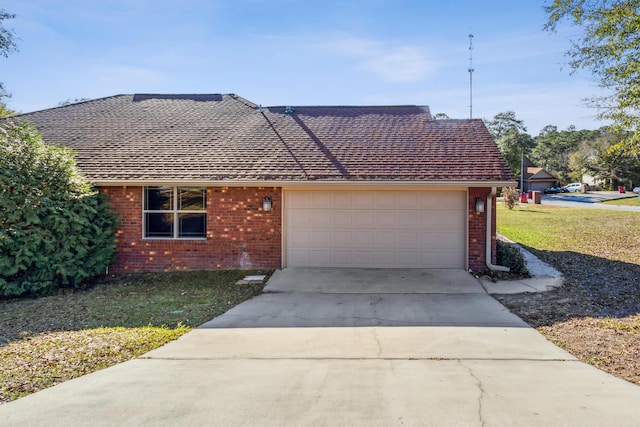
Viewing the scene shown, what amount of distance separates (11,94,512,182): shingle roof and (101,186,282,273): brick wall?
56 cm

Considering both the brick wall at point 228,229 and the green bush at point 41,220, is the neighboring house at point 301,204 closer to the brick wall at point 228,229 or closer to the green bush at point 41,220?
the brick wall at point 228,229

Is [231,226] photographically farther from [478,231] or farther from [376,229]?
[478,231]

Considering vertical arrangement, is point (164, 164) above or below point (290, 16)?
below

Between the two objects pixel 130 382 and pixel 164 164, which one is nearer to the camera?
pixel 130 382

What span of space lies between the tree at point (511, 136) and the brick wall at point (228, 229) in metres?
46.1

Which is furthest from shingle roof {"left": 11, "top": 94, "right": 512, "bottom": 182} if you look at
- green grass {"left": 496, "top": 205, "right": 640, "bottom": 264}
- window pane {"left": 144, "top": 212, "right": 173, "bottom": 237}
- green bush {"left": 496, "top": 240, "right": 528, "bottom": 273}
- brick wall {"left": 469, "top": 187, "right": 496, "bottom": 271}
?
green grass {"left": 496, "top": 205, "right": 640, "bottom": 264}

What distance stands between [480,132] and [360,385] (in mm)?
10313

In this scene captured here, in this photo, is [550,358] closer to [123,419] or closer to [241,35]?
[123,419]

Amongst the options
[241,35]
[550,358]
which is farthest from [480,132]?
[550,358]

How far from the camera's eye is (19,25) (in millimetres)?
14438

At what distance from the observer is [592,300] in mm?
8375

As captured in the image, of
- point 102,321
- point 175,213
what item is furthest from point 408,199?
point 102,321

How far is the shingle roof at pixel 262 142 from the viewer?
1087 cm

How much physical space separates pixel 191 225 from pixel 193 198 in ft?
2.36
